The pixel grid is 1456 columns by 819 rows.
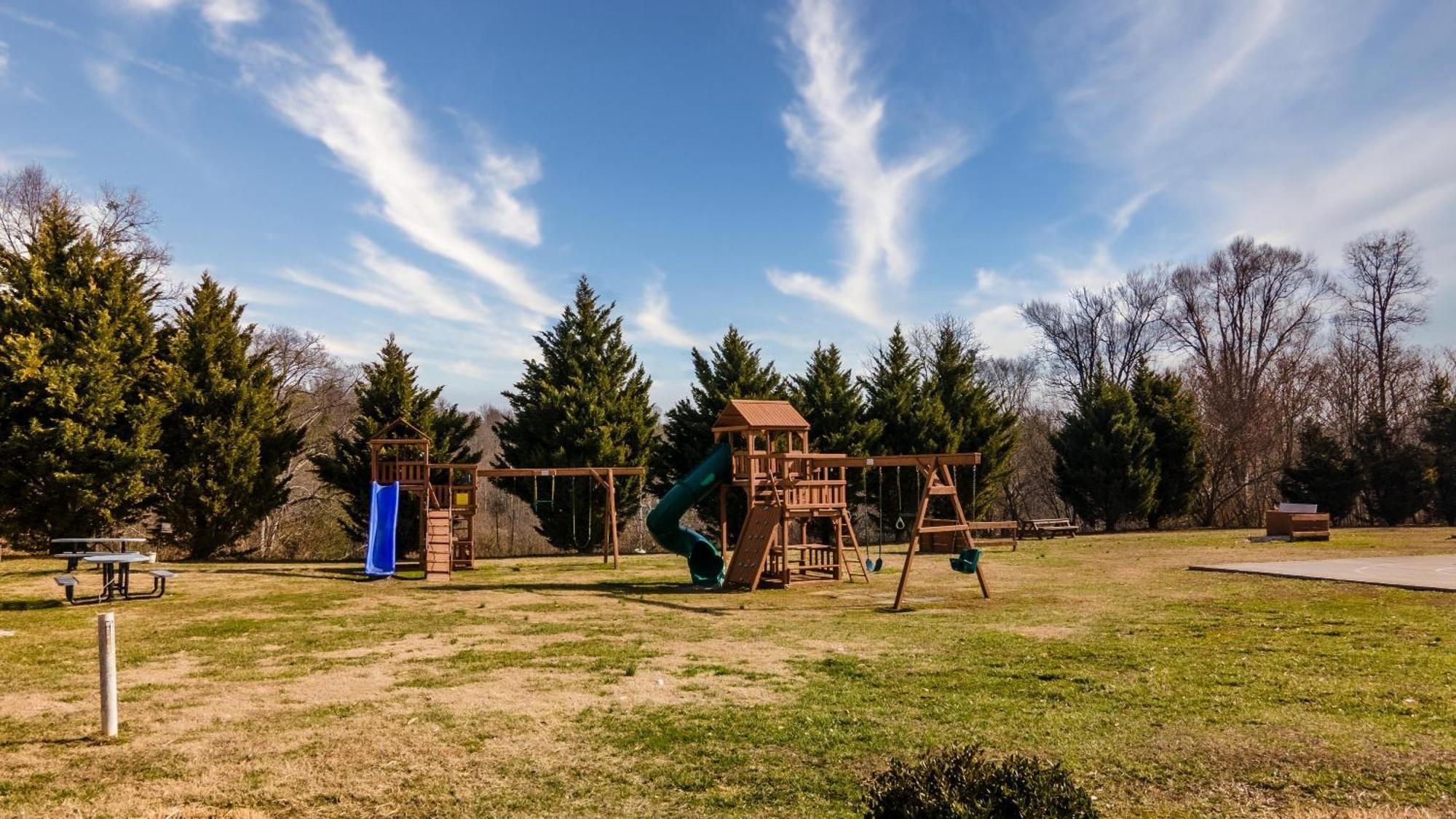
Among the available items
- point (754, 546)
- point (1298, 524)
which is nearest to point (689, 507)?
point (754, 546)

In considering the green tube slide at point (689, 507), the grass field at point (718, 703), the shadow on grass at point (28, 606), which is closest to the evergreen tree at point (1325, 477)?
the grass field at point (718, 703)

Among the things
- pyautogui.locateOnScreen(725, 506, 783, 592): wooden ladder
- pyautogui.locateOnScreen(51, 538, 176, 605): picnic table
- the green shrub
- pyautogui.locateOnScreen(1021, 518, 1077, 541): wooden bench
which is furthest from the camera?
pyautogui.locateOnScreen(1021, 518, 1077, 541): wooden bench

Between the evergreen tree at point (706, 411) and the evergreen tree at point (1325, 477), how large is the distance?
1926 centimetres

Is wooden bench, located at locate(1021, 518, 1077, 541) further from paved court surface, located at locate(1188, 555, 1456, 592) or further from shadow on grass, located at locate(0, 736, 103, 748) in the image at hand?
shadow on grass, located at locate(0, 736, 103, 748)

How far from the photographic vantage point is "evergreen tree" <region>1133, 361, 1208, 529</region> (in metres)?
32.2

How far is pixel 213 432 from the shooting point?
22.0 m

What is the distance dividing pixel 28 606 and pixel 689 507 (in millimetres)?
10699

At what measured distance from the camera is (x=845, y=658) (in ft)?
28.2

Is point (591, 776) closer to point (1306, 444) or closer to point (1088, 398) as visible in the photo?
point (1088, 398)

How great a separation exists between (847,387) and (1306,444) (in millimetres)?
17384

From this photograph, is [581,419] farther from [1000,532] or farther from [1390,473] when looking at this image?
[1390,473]

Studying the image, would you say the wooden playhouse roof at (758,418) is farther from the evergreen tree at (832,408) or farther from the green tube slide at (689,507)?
the evergreen tree at (832,408)

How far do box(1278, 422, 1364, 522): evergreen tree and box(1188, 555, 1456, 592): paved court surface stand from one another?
14.1 meters

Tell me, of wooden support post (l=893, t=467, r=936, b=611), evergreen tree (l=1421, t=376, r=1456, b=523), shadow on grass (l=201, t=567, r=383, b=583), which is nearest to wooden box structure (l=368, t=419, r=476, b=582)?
shadow on grass (l=201, t=567, r=383, b=583)
